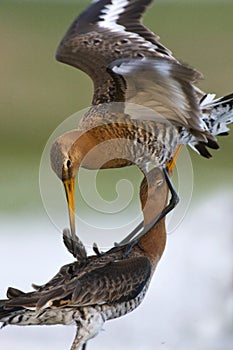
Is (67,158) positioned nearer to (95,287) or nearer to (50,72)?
(95,287)

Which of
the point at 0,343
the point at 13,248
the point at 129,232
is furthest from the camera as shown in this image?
the point at 13,248

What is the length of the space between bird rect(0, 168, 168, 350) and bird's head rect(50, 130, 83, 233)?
123 mm

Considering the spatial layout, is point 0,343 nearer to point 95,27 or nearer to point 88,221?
point 88,221

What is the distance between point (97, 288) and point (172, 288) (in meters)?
0.74

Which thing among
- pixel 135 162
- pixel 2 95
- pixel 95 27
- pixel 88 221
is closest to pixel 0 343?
pixel 88 221

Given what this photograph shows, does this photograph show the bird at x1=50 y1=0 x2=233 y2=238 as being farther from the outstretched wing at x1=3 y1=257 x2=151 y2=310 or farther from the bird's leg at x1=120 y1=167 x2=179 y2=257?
the outstretched wing at x1=3 y1=257 x2=151 y2=310

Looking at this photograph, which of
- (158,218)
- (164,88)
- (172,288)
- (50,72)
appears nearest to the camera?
(164,88)

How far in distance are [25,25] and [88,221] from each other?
8.64ft

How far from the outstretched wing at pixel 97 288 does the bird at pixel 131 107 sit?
108 mm

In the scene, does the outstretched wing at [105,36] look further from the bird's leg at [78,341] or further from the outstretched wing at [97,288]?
the bird's leg at [78,341]

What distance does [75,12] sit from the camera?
462 cm

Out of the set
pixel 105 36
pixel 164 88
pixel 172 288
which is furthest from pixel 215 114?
pixel 172 288

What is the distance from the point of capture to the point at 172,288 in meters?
2.56

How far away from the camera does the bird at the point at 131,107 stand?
1.80 metres
